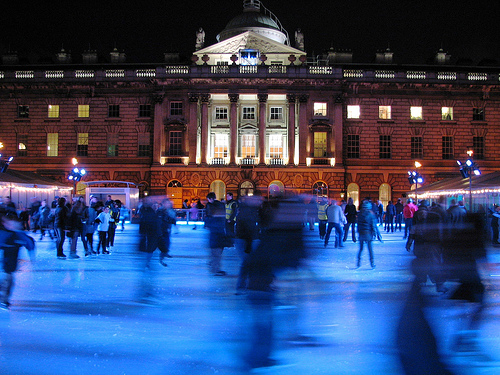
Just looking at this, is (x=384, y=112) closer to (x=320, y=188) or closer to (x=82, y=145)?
(x=320, y=188)

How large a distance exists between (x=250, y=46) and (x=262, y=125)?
802cm

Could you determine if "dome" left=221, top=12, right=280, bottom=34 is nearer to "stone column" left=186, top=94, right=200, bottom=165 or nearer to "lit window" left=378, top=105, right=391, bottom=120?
"stone column" left=186, top=94, right=200, bottom=165

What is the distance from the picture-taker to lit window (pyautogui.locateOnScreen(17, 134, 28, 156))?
45750 millimetres

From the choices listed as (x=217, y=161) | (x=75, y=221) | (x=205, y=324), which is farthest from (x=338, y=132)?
(x=205, y=324)

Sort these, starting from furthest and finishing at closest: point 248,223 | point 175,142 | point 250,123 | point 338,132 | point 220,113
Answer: point 220,113 < point 250,123 < point 175,142 < point 338,132 < point 248,223

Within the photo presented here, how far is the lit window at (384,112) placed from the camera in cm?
4494

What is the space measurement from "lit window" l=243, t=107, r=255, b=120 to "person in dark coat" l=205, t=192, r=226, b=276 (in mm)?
35005

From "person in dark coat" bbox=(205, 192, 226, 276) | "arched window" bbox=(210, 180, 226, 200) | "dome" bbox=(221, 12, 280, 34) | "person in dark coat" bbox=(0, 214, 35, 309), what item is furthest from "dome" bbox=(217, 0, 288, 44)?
"person in dark coat" bbox=(0, 214, 35, 309)

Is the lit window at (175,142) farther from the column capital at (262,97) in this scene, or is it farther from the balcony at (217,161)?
the column capital at (262,97)

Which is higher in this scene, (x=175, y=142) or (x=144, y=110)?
(x=144, y=110)

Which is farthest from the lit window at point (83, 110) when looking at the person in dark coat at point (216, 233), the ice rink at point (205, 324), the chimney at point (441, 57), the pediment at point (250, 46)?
the person in dark coat at point (216, 233)

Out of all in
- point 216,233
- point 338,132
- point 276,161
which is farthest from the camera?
point 276,161

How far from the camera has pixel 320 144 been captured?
146ft

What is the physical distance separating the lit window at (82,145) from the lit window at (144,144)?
5.17 meters
